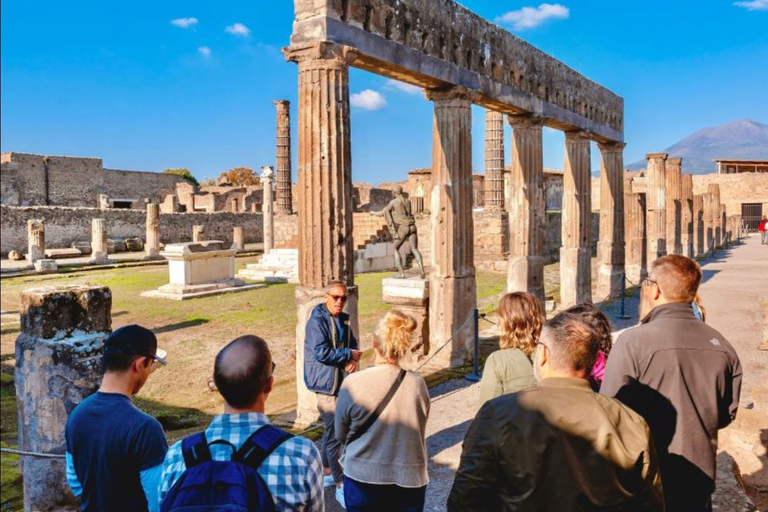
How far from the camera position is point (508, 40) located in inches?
372

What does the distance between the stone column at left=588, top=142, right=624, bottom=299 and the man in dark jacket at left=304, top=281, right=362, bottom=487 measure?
11192 millimetres

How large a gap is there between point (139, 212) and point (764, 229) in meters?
30.9

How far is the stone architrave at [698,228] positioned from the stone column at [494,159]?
7637 mm

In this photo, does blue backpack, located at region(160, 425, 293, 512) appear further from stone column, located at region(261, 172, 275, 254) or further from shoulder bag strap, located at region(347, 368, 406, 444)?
stone column, located at region(261, 172, 275, 254)

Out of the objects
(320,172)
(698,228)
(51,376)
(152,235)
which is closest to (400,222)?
(320,172)

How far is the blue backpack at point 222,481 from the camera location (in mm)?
1641

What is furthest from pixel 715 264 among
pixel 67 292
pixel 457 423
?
pixel 67 292

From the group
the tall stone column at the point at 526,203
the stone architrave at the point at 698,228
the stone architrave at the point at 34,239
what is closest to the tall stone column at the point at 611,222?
the tall stone column at the point at 526,203

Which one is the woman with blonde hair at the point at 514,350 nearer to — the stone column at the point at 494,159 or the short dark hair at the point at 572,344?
the short dark hair at the point at 572,344

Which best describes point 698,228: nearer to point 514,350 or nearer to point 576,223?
point 576,223

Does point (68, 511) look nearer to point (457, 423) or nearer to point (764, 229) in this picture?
point (457, 423)

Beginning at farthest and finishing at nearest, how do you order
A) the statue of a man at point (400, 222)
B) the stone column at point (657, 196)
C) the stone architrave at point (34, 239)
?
the stone architrave at point (34, 239), the stone column at point (657, 196), the statue of a man at point (400, 222)

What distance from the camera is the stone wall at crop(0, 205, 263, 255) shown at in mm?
29047

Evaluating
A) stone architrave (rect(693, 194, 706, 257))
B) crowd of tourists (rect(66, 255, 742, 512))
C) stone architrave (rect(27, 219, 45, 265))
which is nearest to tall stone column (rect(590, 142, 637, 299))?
stone architrave (rect(693, 194, 706, 257))
